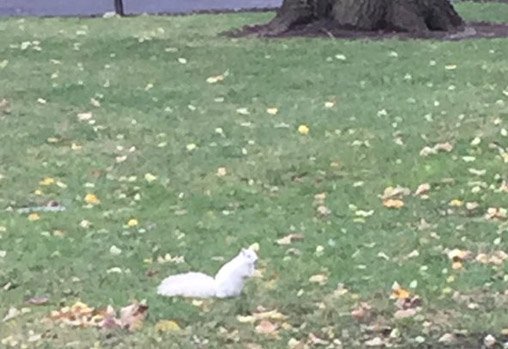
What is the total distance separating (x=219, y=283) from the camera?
18.1ft

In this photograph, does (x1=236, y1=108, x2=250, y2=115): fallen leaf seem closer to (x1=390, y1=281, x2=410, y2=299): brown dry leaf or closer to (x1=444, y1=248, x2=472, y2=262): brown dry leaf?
(x1=444, y1=248, x2=472, y2=262): brown dry leaf

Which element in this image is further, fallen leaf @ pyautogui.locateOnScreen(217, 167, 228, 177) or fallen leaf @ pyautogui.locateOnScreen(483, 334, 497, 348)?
fallen leaf @ pyautogui.locateOnScreen(217, 167, 228, 177)

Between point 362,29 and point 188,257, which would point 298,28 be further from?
point 188,257

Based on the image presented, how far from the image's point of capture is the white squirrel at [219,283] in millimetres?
5461

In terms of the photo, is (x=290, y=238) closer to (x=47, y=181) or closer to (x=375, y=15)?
(x=47, y=181)

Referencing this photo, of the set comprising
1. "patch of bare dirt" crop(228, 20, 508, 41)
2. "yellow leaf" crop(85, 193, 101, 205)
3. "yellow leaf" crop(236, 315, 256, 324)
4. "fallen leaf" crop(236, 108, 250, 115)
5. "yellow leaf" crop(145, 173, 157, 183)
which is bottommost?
"patch of bare dirt" crop(228, 20, 508, 41)

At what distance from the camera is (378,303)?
216 inches

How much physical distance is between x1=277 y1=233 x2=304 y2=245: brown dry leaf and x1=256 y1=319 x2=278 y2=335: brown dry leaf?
4.23 feet

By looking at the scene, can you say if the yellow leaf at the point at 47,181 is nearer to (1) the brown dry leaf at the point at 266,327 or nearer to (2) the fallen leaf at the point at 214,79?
(1) the brown dry leaf at the point at 266,327

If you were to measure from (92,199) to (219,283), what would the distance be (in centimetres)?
227

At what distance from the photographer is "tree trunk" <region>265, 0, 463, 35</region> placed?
44.7 ft

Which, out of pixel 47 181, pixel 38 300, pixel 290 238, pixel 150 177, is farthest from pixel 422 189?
pixel 38 300

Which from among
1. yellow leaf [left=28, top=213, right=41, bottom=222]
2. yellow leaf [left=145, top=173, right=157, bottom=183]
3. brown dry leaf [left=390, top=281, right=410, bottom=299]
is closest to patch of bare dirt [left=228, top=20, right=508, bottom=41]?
yellow leaf [left=145, top=173, right=157, bottom=183]

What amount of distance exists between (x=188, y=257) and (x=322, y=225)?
35.0 inches
